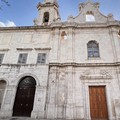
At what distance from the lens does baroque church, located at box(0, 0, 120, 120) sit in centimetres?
945

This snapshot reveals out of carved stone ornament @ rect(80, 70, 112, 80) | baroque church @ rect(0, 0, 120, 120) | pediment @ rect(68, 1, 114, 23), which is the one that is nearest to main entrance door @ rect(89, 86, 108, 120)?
baroque church @ rect(0, 0, 120, 120)

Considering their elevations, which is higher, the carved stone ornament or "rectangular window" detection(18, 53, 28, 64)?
"rectangular window" detection(18, 53, 28, 64)

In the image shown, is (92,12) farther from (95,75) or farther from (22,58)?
(22,58)

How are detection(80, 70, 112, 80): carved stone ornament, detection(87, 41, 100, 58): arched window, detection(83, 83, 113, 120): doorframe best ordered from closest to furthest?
detection(83, 83, 113, 120): doorframe
detection(80, 70, 112, 80): carved stone ornament
detection(87, 41, 100, 58): arched window

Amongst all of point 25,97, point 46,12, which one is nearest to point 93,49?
point 25,97

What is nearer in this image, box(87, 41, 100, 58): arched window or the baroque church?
the baroque church

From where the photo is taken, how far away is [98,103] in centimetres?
957

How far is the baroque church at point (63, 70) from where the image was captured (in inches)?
372

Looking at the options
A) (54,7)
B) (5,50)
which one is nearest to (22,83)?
(5,50)

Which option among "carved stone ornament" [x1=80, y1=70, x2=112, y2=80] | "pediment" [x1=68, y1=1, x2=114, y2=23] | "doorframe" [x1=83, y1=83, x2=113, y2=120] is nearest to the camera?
"doorframe" [x1=83, y1=83, x2=113, y2=120]

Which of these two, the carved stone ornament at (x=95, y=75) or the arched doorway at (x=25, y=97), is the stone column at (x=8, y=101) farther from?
the carved stone ornament at (x=95, y=75)

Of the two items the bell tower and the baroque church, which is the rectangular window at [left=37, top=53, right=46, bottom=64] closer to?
the baroque church

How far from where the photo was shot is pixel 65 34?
13.0 m

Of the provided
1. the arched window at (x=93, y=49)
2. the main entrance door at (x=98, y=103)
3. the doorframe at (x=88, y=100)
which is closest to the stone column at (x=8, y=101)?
the doorframe at (x=88, y=100)
